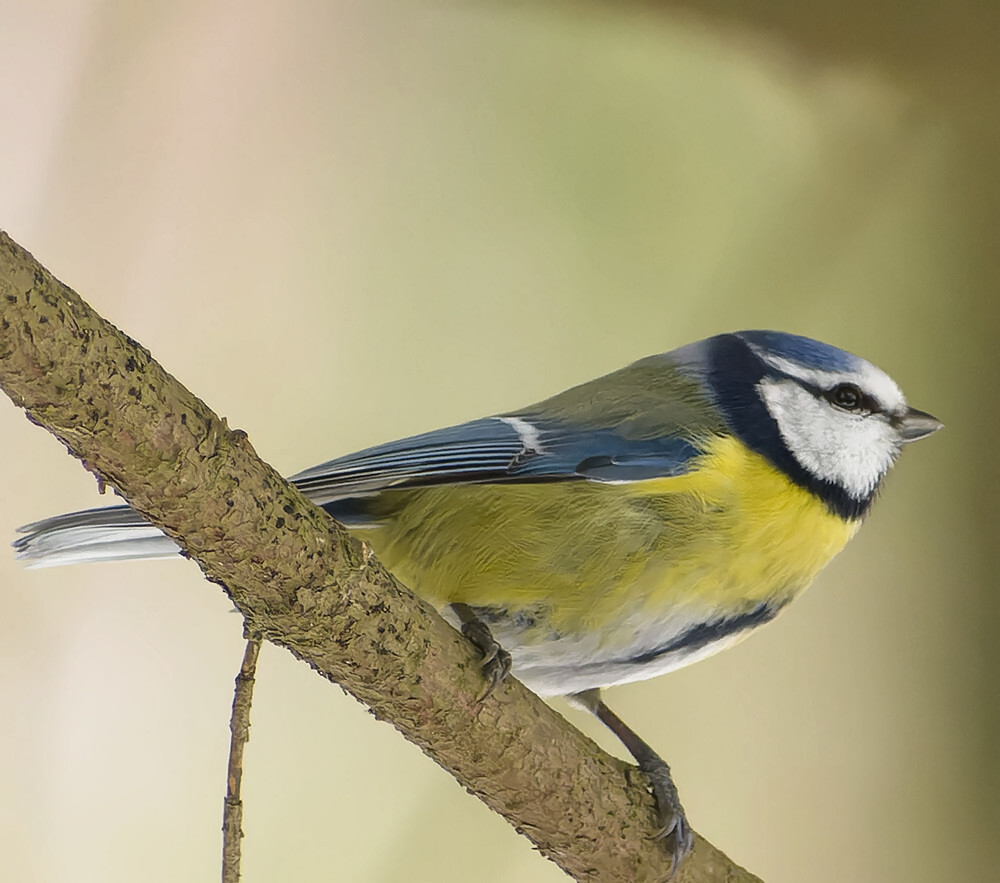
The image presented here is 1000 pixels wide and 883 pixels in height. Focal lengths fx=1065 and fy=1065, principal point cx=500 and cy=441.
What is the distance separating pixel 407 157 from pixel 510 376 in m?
0.30

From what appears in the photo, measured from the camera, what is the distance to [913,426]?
89 cm

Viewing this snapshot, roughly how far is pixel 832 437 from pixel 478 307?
0.54 meters

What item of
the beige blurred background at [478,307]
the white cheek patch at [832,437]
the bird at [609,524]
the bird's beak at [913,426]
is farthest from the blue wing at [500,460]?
the beige blurred background at [478,307]

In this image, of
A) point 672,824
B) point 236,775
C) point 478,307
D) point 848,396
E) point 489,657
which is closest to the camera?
point 236,775

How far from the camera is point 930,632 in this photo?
4.73 ft

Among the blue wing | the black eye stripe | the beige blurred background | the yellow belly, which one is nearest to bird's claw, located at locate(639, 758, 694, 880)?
the yellow belly

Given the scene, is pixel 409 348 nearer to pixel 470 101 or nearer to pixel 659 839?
pixel 470 101

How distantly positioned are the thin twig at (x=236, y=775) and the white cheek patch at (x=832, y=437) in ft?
1.51

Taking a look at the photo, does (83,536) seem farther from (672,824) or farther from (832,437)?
(832,437)

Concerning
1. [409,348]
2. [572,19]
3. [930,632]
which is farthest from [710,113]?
[930,632]

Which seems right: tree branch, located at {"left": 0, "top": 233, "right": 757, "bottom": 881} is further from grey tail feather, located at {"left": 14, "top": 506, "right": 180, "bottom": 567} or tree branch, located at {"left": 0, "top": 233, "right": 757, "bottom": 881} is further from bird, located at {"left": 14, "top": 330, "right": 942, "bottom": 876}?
grey tail feather, located at {"left": 14, "top": 506, "right": 180, "bottom": 567}

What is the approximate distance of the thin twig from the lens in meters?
0.56

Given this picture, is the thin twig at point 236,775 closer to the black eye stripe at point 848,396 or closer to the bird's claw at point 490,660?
the bird's claw at point 490,660

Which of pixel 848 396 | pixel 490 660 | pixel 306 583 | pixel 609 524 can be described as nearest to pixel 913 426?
pixel 848 396
